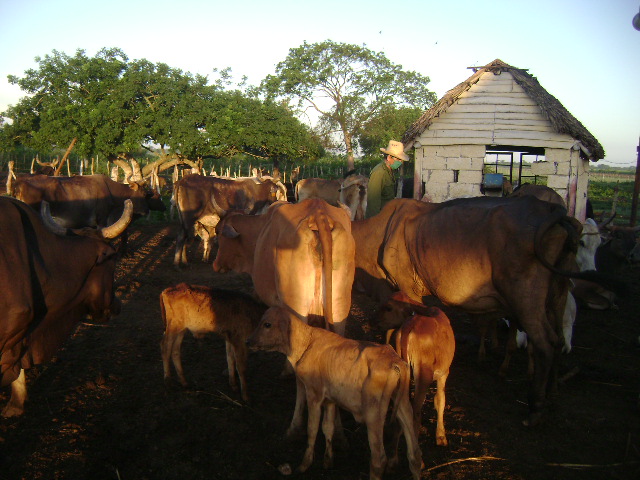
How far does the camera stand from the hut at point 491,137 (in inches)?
522

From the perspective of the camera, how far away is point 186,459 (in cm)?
427

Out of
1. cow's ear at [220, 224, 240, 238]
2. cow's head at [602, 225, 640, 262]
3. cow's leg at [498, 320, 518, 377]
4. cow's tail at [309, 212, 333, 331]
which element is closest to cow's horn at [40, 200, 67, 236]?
cow's ear at [220, 224, 240, 238]

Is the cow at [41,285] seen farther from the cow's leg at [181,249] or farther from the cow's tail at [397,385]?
the cow's leg at [181,249]

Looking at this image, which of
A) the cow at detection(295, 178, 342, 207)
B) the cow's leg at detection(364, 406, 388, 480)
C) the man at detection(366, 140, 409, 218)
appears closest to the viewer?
the cow's leg at detection(364, 406, 388, 480)

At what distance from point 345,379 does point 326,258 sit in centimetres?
116

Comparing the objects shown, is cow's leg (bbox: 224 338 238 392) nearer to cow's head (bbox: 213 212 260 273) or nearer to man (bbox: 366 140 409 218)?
cow's head (bbox: 213 212 260 273)

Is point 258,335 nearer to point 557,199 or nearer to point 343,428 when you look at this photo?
point 343,428

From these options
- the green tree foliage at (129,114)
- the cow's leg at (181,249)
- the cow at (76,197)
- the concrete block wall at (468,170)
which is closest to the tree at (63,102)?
the green tree foliage at (129,114)

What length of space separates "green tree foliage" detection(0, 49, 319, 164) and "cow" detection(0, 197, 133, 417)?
2066cm

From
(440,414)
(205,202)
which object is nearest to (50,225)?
(440,414)

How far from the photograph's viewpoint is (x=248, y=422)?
16.1 ft

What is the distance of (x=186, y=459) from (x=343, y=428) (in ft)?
4.57

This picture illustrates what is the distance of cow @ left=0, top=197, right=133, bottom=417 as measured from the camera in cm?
430

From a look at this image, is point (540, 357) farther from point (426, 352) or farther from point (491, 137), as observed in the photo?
point (491, 137)
